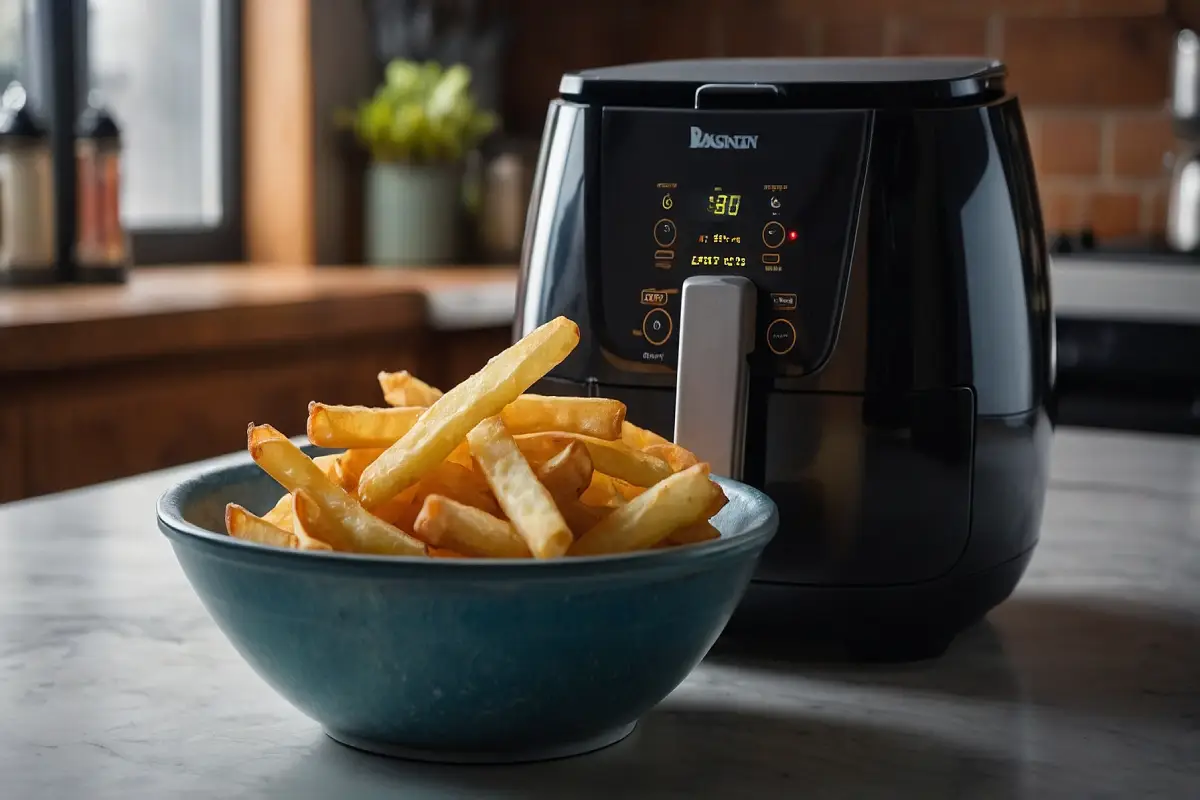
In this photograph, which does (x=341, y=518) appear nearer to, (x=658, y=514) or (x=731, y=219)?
(x=658, y=514)

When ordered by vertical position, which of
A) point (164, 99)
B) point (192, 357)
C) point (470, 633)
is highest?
point (164, 99)

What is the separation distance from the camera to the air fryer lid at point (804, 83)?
768mm

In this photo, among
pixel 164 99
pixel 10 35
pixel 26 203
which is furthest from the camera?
pixel 164 99

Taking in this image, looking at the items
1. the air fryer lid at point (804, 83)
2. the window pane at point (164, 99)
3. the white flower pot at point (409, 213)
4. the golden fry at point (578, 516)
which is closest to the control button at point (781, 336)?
the air fryer lid at point (804, 83)

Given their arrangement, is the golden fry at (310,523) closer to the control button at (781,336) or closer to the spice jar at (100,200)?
the control button at (781,336)

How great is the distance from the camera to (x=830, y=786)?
576 millimetres

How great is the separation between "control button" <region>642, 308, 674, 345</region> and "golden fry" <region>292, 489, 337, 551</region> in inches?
11.4

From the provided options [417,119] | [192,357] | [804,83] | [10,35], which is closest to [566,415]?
[804,83]

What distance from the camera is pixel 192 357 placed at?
219 centimetres

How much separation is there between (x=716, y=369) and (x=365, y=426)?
21 centimetres

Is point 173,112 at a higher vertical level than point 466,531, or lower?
higher

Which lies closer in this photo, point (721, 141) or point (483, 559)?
point (483, 559)

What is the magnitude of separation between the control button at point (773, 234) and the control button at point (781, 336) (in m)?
0.04

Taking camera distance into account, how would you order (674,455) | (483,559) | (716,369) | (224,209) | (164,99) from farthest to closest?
(224,209) < (164,99) < (716,369) < (674,455) < (483,559)
